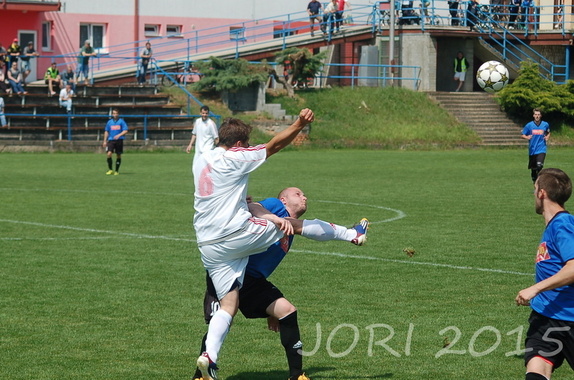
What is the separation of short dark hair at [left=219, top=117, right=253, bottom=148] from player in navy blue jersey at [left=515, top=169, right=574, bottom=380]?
2.05 meters

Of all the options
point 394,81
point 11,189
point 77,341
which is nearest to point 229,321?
point 77,341

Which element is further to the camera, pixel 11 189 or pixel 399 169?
pixel 399 169

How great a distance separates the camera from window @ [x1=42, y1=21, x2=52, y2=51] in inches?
1980

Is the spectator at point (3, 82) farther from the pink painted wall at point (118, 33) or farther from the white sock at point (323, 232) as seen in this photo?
the white sock at point (323, 232)

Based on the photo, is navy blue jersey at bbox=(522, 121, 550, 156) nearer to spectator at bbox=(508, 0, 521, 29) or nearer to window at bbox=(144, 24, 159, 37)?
spectator at bbox=(508, 0, 521, 29)

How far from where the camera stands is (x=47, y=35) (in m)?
50.3

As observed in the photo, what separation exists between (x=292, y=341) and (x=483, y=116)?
38.3m

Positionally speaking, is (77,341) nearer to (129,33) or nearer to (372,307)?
(372,307)

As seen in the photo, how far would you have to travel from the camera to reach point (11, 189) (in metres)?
22.8

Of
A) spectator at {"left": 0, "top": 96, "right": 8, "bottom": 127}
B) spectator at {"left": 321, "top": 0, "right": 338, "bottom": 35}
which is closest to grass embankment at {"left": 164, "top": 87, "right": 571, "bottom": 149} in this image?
spectator at {"left": 321, "top": 0, "right": 338, "bottom": 35}

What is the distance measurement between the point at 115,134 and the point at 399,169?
28.0 feet

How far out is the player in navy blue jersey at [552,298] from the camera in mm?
6066

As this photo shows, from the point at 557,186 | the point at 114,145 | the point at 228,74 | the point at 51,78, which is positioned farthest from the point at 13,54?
the point at 557,186

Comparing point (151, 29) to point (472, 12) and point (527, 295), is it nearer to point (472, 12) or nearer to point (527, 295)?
point (472, 12)
